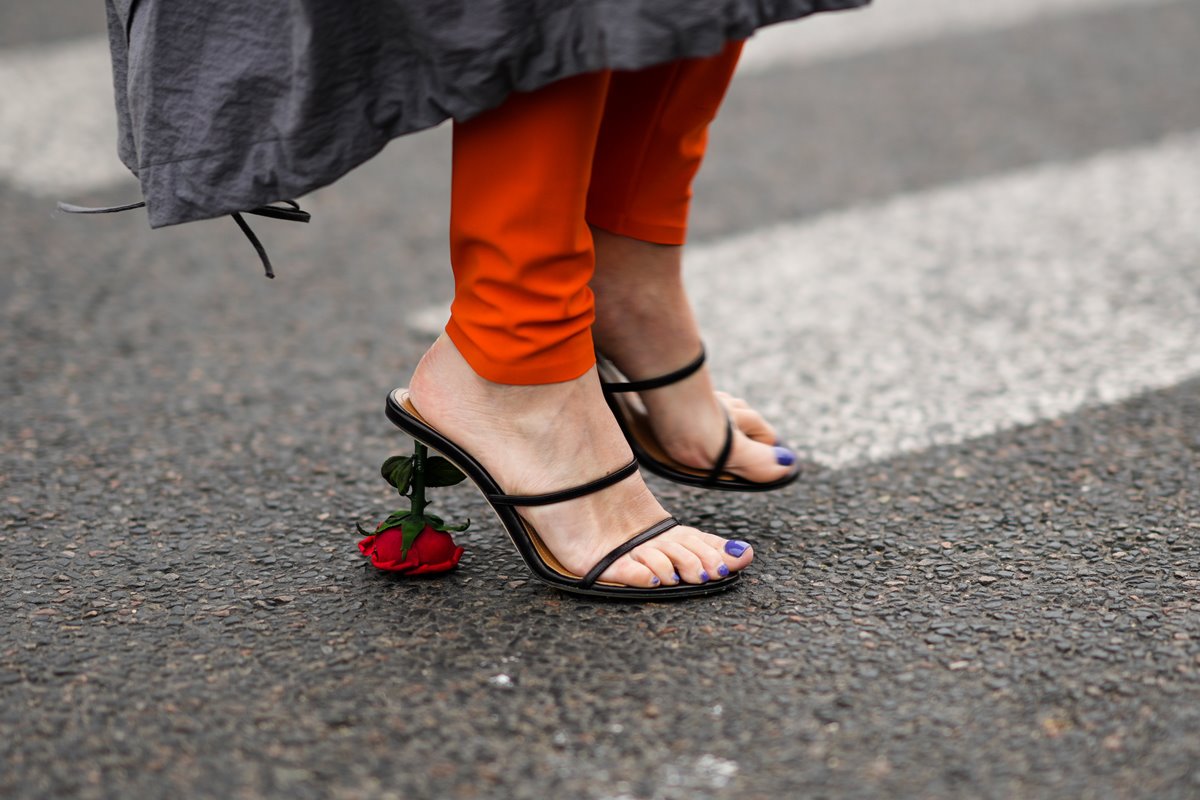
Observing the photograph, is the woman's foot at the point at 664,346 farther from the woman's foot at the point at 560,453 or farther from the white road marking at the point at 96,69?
the white road marking at the point at 96,69

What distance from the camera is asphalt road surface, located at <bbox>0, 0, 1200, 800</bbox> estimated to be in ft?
3.75

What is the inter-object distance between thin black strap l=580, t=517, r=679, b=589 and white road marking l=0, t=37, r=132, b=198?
6.56 ft

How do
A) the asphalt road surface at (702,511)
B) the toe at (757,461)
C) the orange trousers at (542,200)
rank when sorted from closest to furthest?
the asphalt road surface at (702,511), the orange trousers at (542,200), the toe at (757,461)

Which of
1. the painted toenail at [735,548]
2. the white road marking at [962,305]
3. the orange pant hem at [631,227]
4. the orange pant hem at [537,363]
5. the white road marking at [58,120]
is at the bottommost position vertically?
the white road marking at [962,305]

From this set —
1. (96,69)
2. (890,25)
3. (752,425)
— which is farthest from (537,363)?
(890,25)

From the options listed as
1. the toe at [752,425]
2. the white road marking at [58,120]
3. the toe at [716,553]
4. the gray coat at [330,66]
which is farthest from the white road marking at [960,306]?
the white road marking at [58,120]

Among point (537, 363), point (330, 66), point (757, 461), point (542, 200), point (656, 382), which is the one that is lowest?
point (757, 461)

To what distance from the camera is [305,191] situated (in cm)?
127

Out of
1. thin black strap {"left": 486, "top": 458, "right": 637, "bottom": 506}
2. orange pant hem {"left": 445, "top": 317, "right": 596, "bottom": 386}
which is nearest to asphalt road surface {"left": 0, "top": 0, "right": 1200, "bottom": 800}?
thin black strap {"left": 486, "top": 458, "right": 637, "bottom": 506}

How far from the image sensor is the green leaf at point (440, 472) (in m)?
1.46

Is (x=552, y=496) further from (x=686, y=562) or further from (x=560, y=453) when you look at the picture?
(x=686, y=562)

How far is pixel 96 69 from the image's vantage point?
3.88 meters

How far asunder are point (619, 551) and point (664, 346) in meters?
0.29

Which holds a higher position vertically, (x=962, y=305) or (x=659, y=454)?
(x=659, y=454)
